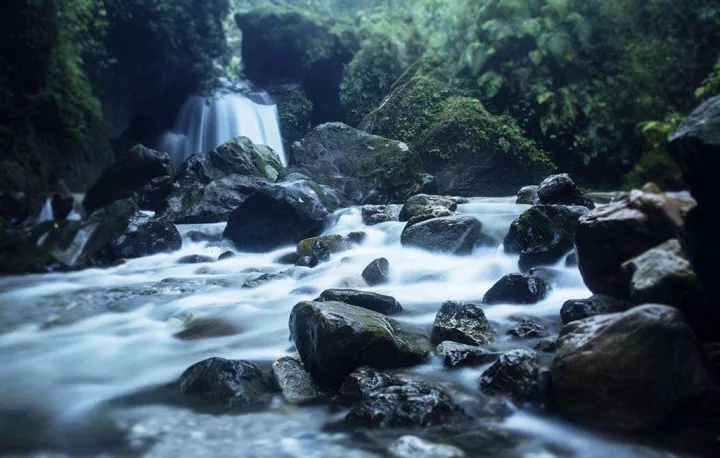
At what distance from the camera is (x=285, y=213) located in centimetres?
955

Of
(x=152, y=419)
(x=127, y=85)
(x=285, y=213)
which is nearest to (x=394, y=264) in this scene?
(x=285, y=213)

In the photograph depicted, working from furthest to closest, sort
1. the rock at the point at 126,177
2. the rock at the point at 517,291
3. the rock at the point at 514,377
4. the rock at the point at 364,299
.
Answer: the rock at the point at 126,177 → the rock at the point at 517,291 → the rock at the point at 364,299 → the rock at the point at 514,377

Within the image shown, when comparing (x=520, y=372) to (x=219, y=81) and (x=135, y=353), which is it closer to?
(x=135, y=353)

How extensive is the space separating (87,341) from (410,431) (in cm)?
357

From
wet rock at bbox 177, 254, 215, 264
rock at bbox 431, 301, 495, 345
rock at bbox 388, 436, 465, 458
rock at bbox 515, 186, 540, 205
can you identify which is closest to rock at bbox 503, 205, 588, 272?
rock at bbox 431, 301, 495, 345

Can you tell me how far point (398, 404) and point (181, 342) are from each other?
8.52ft

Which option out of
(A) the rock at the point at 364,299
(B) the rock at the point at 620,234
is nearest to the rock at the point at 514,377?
(B) the rock at the point at 620,234

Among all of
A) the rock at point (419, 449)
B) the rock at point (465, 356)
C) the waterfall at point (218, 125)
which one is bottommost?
the rock at point (419, 449)

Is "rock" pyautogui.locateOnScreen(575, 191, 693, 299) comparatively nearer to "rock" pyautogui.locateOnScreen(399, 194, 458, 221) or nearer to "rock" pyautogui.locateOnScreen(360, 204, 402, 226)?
"rock" pyautogui.locateOnScreen(399, 194, 458, 221)

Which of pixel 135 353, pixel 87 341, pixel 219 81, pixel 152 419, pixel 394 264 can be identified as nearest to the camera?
pixel 152 419

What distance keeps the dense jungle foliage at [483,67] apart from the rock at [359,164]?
3.47 meters

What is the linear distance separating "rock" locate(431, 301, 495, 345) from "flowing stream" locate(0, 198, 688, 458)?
0.18m

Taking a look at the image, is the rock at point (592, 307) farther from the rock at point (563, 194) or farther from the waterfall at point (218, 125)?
the waterfall at point (218, 125)

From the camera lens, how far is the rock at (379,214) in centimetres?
1007
